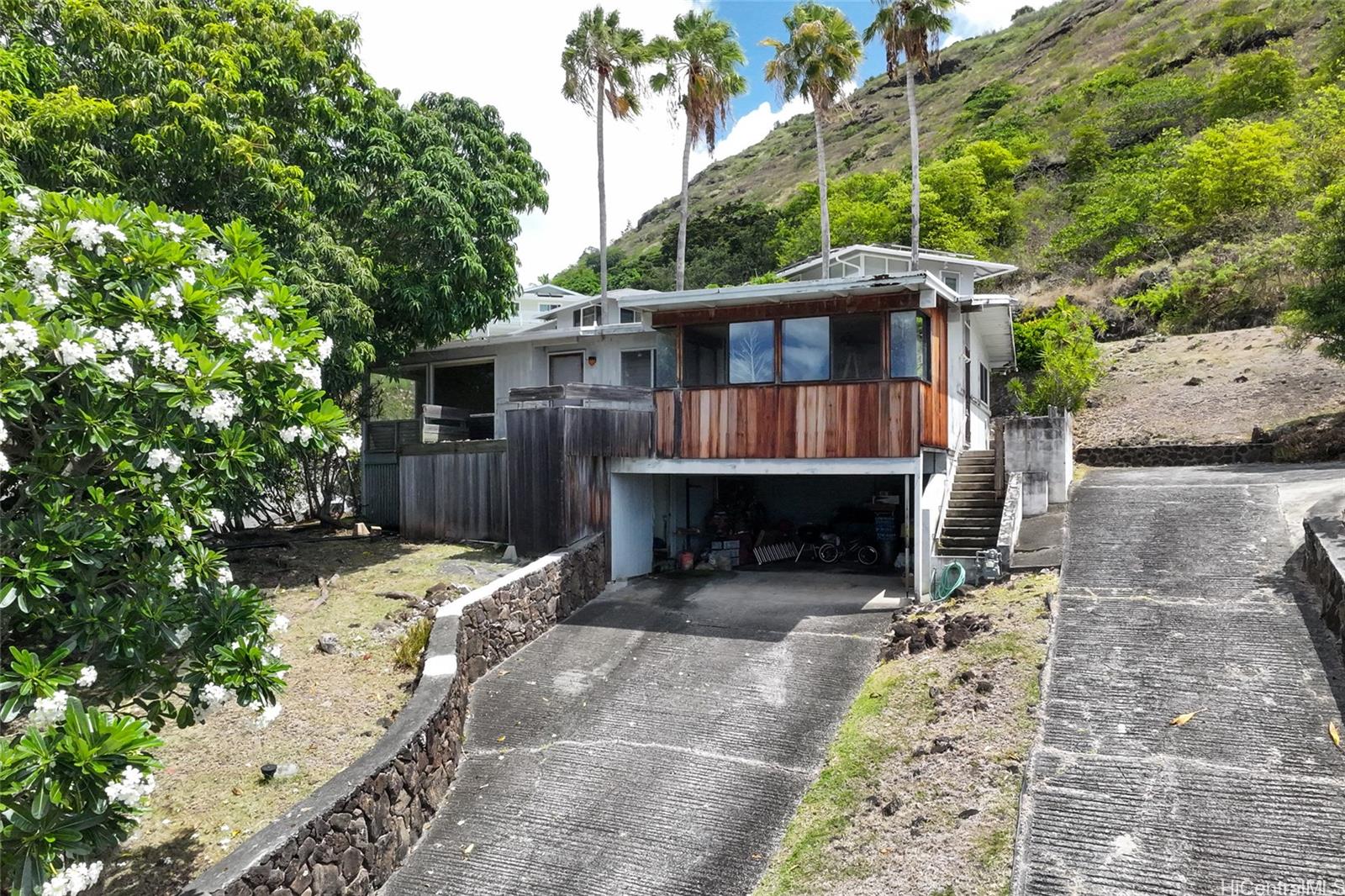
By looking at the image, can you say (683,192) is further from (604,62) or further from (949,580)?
(949,580)

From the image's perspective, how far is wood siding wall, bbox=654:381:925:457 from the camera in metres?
11.1

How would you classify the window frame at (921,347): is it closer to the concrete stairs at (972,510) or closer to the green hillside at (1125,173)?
the concrete stairs at (972,510)

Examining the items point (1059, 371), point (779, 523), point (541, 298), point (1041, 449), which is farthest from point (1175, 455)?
point (541, 298)

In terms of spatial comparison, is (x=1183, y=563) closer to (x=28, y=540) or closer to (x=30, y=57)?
(x=28, y=540)

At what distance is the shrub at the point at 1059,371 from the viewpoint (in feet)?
60.0

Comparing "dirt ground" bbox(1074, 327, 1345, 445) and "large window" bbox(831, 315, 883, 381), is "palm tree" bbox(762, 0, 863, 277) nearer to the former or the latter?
"dirt ground" bbox(1074, 327, 1345, 445)

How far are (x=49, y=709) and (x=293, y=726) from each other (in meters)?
3.87

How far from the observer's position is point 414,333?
47.0 feet

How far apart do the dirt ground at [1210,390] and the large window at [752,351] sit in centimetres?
935

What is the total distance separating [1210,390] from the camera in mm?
18859

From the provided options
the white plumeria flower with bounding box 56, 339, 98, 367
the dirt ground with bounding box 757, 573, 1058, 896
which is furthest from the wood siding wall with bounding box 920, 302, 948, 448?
the white plumeria flower with bounding box 56, 339, 98, 367

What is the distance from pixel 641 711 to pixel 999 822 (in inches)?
143

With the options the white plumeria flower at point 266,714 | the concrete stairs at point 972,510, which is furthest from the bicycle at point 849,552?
the white plumeria flower at point 266,714

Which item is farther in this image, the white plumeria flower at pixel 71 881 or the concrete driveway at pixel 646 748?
the concrete driveway at pixel 646 748
